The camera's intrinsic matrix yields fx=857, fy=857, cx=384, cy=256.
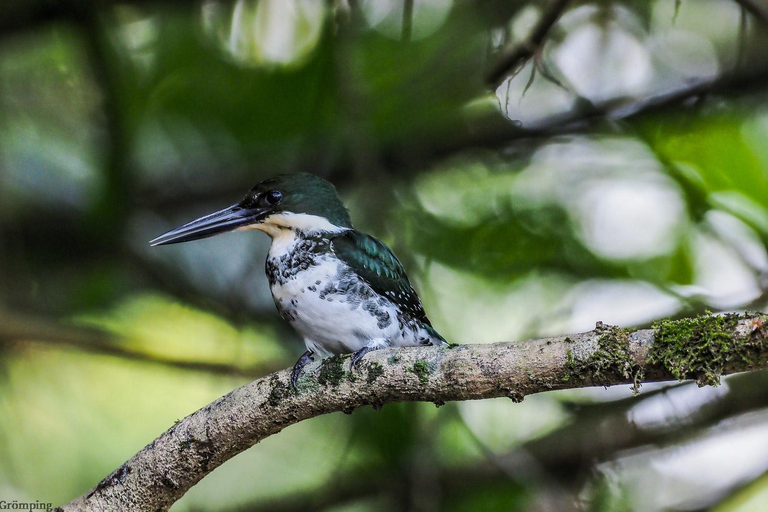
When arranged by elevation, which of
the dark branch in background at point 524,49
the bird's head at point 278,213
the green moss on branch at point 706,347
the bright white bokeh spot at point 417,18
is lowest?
the green moss on branch at point 706,347

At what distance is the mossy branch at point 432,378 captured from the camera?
178 centimetres

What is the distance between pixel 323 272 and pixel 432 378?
104cm

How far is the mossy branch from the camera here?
1778 millimetres

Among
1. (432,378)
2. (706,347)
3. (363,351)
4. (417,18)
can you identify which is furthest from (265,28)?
(706,347)

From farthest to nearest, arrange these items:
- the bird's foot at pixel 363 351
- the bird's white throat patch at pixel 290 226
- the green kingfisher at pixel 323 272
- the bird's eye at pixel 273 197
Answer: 1. the bird's eye at pixel 273 197
2. the bird's white throat patch at pixel 290 226
3. the green kingfisher at pixel 323 272
4. the bird's foot at pixel 363 351

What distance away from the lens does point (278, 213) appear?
10.9 feet

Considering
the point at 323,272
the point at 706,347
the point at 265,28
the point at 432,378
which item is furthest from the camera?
the point at 265,28

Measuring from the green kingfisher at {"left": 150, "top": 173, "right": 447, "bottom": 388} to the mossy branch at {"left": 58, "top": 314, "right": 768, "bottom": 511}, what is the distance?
1.35 ft

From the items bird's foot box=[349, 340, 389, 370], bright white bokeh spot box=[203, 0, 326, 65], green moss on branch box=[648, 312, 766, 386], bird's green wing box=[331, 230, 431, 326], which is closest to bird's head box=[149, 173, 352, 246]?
bird's green wing box=[331, 230, 431, 326]

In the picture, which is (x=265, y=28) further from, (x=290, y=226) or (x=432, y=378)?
(x=432, y=378)

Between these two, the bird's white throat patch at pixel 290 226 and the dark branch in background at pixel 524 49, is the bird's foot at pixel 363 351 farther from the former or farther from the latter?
the dark branch in background at pixel 524 49

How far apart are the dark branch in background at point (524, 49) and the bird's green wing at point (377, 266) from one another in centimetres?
100

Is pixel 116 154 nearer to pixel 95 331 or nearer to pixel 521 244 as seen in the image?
pixel 95 331

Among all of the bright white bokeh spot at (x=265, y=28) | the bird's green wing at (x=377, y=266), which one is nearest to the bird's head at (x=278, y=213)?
the bird's green wing at (x=377, y=266)
